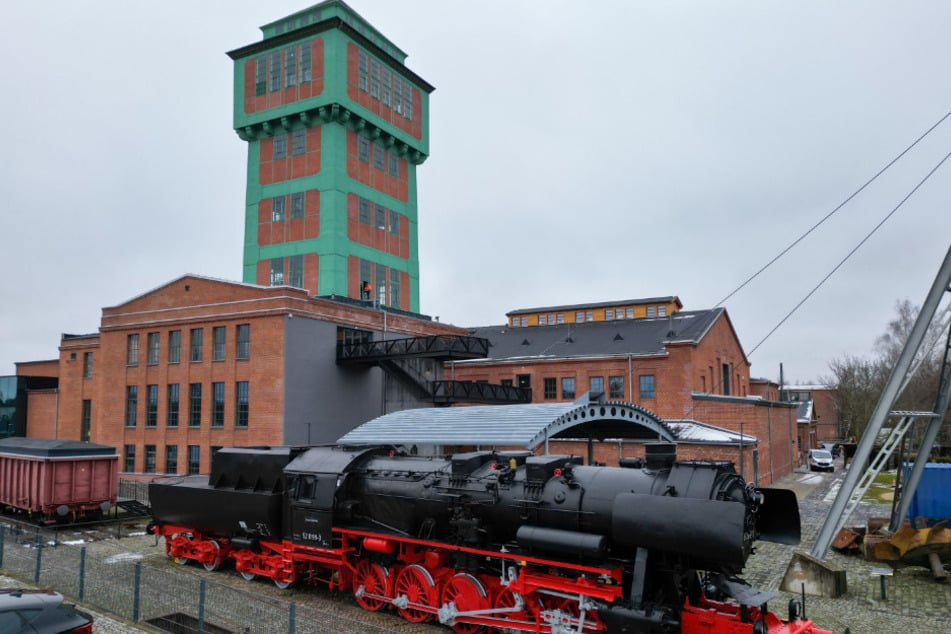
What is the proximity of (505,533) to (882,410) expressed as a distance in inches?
453

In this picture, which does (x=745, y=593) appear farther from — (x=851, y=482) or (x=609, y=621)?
(x=851, y=482)

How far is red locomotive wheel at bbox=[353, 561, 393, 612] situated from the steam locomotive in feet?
0.10

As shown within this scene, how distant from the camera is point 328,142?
42.6 meters

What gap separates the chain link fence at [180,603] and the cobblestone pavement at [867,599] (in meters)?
8.90

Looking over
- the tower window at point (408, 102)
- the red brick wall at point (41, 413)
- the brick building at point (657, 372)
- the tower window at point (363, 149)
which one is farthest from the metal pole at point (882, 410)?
the red brick wall at point (41, 413)

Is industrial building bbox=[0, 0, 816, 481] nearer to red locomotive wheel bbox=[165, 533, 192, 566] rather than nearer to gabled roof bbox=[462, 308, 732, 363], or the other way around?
gabled roof bbox=[462, 308, 732, 363]

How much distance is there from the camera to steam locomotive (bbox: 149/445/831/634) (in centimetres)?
967

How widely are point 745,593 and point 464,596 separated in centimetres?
508

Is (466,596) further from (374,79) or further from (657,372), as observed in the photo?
(374,79)

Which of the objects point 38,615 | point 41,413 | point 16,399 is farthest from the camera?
point 16,399

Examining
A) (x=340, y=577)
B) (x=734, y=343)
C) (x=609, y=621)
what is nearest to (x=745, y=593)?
(x=609, y=621)

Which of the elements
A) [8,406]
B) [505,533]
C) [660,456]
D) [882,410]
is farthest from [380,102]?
[660,456]

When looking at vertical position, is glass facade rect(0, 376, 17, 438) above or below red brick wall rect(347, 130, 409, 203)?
below

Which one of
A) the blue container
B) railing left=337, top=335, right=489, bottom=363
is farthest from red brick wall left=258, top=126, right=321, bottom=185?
the blue container
